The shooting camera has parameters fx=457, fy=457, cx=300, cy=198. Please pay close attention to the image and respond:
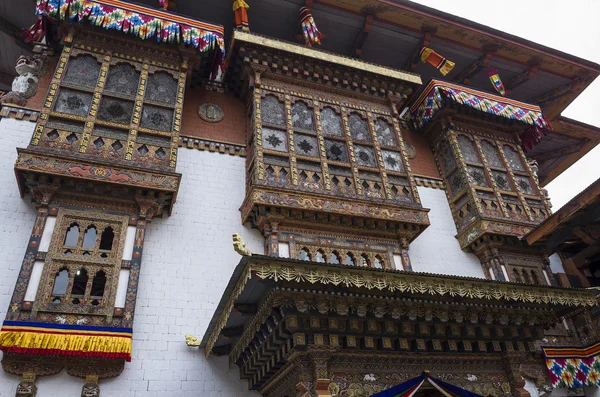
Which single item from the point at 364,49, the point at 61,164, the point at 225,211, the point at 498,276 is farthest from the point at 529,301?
the point at 364,49

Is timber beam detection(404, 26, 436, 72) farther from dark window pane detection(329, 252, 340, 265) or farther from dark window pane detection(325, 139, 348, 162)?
dark window pane detection(329, 252, 340, 265)

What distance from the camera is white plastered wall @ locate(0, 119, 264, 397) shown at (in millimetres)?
7104

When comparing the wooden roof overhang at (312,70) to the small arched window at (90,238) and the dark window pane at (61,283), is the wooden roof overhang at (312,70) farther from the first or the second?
the dark window pane at (61,283)

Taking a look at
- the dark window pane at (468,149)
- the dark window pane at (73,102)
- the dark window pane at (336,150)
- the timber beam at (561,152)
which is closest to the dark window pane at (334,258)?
the dark window pane at (336,150)

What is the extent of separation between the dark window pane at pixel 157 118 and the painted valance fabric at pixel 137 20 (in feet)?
5.23

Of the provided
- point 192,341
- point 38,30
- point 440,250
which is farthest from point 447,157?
point 38,30

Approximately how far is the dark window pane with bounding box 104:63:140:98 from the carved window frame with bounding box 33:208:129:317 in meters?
2.77

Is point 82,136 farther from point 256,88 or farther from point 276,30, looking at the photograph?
point 276,30

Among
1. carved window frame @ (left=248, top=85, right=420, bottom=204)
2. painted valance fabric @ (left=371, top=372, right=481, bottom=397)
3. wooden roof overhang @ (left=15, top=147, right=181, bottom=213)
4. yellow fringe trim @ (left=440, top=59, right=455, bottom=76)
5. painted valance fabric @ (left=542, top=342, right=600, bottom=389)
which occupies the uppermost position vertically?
yellow fringe trim @ (left=440, top=59, right=455, bottom=76)

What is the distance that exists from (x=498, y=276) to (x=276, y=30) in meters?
8.51

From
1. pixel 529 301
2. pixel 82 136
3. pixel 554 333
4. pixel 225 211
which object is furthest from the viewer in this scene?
pixel 554 333

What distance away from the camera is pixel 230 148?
34.2 feet

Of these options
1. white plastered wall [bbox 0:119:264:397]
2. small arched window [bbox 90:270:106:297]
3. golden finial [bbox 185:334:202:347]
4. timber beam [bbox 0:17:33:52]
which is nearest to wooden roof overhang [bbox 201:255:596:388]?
golden finial [bbox 185:334:202:347]

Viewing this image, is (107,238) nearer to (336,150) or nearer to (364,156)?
(336,150)
